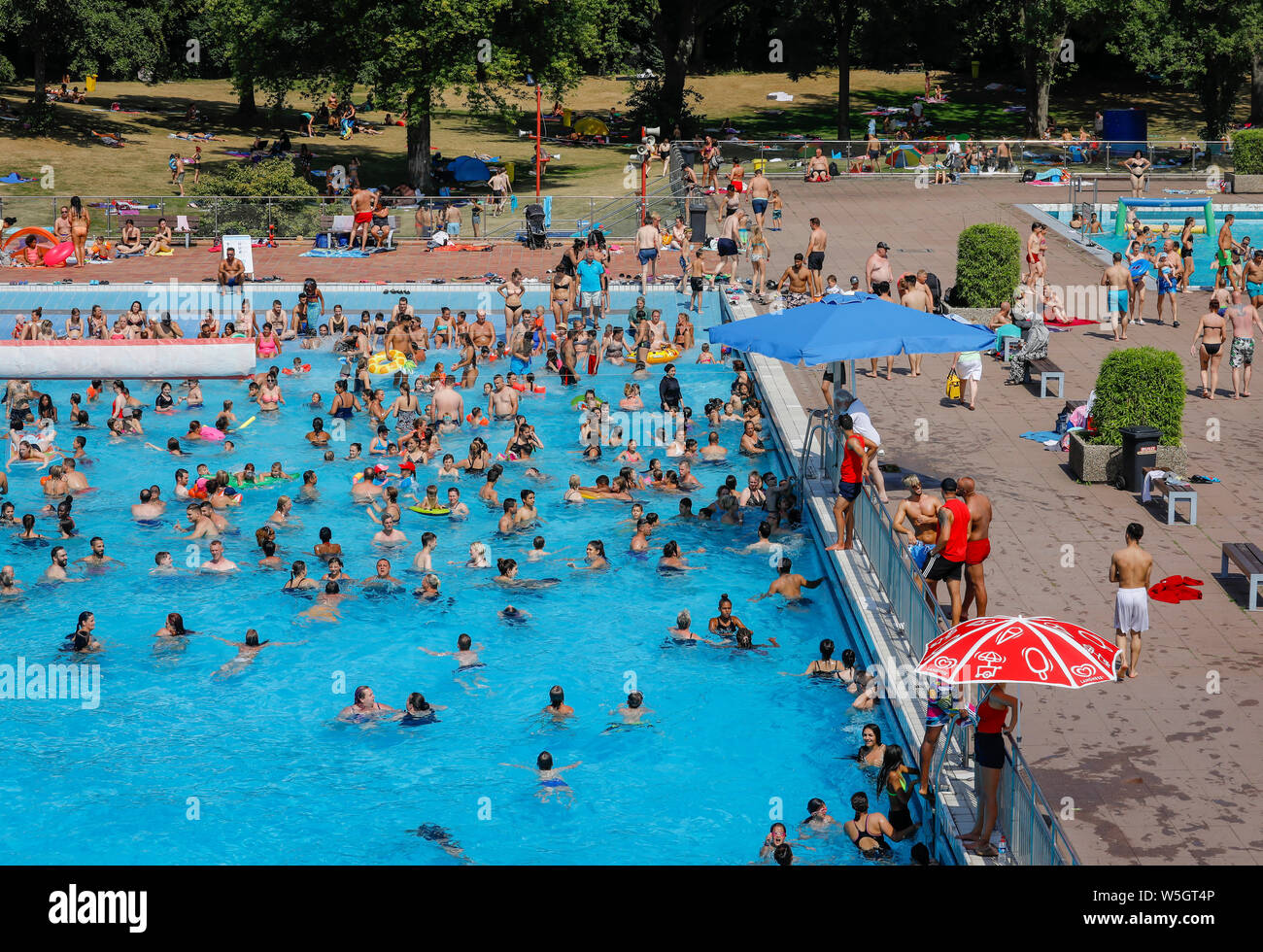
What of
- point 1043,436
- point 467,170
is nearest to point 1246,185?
point 467,170

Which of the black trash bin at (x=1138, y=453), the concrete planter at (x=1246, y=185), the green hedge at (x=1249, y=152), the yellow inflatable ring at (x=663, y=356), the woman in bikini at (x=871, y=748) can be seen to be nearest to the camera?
the woman in bikini at (x=871, y=748)

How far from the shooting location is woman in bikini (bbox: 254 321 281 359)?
2702 cm

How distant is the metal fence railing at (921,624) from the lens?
930 cm

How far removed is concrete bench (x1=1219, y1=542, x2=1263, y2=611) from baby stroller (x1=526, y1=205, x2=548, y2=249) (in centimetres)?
2121

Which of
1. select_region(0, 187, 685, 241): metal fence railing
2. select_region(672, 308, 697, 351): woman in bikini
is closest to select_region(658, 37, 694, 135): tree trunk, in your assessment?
select_region(0, 187, 685, 241): metal fence railing

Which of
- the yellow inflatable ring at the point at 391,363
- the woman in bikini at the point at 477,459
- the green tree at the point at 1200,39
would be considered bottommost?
the woman in bikini at the point at 477,459

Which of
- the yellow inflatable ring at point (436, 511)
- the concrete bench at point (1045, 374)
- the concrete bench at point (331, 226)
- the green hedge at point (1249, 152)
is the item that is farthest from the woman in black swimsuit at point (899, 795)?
the green hedge at point (1249, 152)

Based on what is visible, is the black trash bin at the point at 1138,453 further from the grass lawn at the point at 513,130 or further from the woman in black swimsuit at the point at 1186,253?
the grass lawn at the point at 513,130

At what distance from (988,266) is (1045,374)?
415 centimetres

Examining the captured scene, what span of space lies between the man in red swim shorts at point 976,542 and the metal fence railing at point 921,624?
596mm

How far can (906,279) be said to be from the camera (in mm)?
22828

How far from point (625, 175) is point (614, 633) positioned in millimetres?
27585

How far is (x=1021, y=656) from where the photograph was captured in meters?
10.1
